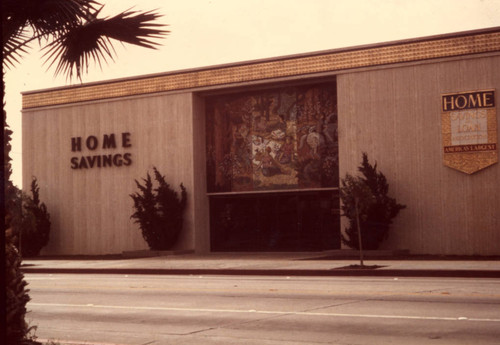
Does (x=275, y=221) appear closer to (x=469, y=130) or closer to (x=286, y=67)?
(x=286, y=67)

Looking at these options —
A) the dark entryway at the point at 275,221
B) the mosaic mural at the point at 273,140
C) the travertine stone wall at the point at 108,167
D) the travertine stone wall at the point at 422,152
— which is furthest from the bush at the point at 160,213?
the travertine stone wall at the point at 422,152

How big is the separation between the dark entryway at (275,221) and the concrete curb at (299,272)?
931 cm

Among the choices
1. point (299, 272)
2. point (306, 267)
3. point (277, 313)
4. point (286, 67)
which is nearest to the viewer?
point (277, 313)

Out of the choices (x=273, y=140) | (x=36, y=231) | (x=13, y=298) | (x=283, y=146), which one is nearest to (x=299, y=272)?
(x=283, y=146)

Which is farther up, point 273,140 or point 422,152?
point 273,140

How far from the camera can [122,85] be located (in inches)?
1517

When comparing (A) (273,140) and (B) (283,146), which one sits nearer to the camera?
(B) (283,146)

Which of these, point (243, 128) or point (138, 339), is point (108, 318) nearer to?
point (138, 339)

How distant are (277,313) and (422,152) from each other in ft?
64.3

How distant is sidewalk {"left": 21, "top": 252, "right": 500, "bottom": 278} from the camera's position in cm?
2142

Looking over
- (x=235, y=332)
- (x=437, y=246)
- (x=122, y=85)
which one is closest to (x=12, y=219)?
(x=235, y=332)

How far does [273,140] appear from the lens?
35.4 metres

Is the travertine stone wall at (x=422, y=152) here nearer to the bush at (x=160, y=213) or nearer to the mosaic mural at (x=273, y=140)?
the mosaic mural at (x=273, y=140)

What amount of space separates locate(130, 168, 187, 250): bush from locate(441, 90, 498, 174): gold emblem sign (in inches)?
486
